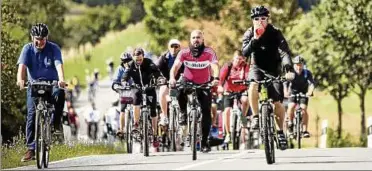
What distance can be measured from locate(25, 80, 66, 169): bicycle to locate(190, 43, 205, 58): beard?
7.59 ft

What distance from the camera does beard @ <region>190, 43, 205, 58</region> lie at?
1695cm

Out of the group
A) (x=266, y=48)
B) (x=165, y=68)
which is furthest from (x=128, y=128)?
(x=266, y=48)

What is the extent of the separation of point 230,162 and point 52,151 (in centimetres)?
480

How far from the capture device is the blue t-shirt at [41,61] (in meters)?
15.6

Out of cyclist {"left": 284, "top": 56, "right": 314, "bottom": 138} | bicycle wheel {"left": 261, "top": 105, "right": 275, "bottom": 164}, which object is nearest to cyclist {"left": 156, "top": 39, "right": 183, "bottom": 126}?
cyclist {"left": 284, "top": 56, "right": 314, "bottom": 138}

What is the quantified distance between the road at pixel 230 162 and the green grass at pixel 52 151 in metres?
0.81

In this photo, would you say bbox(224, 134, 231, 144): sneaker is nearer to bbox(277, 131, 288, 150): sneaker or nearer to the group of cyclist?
the group of cyclist

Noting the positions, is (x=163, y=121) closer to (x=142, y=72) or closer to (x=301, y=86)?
(x=142, y=72)

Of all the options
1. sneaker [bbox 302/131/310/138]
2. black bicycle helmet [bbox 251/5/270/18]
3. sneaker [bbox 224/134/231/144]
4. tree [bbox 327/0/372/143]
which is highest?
tree [bbox 327/0/372/143]

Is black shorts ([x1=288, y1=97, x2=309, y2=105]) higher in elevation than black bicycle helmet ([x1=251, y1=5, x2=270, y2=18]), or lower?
lower

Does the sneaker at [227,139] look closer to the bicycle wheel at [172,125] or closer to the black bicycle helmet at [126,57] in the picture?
the bicycle wheel at [172,125]

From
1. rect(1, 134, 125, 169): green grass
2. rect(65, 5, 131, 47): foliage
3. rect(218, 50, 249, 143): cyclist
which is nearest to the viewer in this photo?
rect(1, 134, 125, 169): green grass

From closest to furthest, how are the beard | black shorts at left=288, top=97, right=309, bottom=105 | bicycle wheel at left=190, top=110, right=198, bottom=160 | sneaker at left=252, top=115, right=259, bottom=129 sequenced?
1. sneaker at left=252, top=115, right=259, bottom=129
2. bicycle wheel at left=190, top=110, right=198, bottom=160
3. the beard
4. black shorts at left=288, top=97, right=309, bottom=105

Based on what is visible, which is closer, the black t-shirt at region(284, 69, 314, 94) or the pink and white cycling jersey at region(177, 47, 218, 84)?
the pink and white cycling jersey at region(177, 47, 218, 84)
